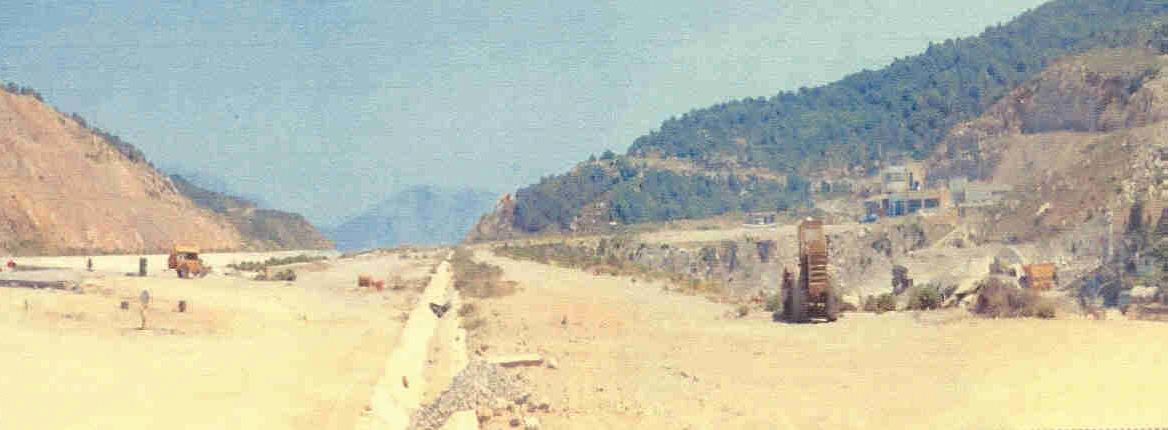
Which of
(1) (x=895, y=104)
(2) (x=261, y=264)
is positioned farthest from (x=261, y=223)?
(1) (x=895, y=104)

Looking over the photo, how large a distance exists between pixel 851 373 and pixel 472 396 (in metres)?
5.82

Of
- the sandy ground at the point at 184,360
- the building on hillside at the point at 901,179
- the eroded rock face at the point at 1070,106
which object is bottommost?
the sandy ground at the point at 184,360

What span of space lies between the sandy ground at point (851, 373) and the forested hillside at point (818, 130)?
3149 inches

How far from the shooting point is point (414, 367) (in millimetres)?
20781

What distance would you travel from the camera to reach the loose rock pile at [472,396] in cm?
1450

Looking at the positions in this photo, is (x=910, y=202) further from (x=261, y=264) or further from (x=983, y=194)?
(x=261, y=264)

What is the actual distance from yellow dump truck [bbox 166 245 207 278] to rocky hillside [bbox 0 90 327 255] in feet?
53.2

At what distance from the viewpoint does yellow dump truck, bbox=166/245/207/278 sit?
4453 centimetres

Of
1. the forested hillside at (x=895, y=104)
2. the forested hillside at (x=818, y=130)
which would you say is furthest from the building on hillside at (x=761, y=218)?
A: the forested hillside at (x=895, y=104)

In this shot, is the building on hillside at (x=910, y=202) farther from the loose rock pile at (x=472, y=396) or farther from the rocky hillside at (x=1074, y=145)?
the loose rock pile at (x=472, y=396)

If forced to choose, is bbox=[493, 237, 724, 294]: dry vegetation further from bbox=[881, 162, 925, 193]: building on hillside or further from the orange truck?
bbox=[881, 162, 925, 193]: building on hillside

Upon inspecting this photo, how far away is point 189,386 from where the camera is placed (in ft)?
51.3

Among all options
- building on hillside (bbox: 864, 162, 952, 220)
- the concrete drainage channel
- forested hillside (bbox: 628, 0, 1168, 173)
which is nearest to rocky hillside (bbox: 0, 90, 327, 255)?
the concrete drainage channel

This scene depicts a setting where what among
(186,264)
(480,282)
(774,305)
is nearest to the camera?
(774,305)
